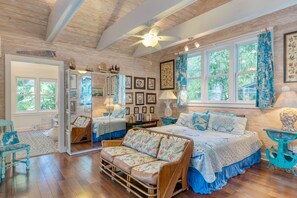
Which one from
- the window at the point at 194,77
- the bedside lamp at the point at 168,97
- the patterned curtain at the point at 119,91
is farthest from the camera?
the bedside lamp at the point at 168,97

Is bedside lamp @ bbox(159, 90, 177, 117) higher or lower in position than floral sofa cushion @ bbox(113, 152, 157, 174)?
higher

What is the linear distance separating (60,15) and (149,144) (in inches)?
107

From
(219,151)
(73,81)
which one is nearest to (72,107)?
(73,81)

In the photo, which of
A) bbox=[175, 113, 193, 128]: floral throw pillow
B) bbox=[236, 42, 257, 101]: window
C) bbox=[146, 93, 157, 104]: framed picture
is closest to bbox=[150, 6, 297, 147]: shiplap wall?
bbox=[236, 42, 257, 101]: window

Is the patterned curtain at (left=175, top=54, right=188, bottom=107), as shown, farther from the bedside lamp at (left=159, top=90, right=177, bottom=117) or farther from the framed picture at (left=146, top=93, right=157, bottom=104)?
the framed picture at (left=146, top=93, right=157, bottom=104)

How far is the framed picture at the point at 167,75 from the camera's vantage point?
5680 mm

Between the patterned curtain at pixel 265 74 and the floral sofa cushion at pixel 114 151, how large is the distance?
2.79 m

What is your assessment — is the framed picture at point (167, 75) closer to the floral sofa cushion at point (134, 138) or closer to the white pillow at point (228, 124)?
the white pillow at point (228, 124)

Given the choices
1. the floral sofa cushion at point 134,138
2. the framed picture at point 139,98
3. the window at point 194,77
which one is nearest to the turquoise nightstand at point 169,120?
the window at point 194,77

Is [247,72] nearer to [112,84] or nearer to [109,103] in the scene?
[112,84]

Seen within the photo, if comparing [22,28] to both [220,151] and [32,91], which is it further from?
[220,151]

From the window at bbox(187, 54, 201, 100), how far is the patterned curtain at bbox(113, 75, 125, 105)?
2.01m

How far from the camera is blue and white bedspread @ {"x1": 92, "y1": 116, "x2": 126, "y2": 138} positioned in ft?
15.2

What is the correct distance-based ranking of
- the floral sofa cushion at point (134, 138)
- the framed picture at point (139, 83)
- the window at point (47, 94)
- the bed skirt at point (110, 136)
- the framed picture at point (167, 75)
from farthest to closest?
the window at point (47, 94) < the framed picture at point (167, 75) < the framed picture at point (139, 83) < the bed skirt at point (110, 136) < the floral sofa cushion at point (134, 138)
